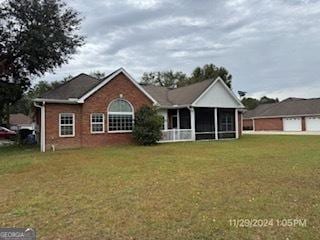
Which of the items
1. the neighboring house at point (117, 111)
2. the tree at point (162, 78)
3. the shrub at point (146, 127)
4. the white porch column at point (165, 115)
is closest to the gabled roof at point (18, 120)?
the tree at point (162, 78)

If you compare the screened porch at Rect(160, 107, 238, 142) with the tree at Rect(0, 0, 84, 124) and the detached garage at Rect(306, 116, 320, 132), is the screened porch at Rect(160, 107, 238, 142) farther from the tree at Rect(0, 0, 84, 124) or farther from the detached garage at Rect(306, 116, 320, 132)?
the detached garage at Rect(306, 116, 320, 132)

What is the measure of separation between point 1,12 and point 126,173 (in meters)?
17.3

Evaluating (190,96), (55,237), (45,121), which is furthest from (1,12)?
(55,237)

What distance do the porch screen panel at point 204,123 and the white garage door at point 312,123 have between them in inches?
842

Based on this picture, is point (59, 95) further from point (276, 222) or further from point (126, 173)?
point (276, 222)

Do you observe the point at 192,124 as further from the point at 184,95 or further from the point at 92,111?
the point at 92,111

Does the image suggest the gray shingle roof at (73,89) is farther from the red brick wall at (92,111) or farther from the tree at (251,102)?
the tree at (251,102)

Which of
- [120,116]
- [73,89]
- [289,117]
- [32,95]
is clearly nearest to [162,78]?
[32,95]

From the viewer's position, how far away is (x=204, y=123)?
96.6 ft

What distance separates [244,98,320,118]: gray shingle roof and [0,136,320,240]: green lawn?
3577cm

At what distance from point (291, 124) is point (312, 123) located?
347 cm

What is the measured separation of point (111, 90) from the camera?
23.4 metres

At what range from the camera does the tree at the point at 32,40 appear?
73.6ft

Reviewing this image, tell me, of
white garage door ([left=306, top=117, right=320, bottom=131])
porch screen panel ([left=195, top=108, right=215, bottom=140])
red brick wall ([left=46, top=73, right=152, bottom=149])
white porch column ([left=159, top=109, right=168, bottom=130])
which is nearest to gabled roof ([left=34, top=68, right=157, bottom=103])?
red brick wall ([left=46, top=73, right=152, bottom=149])
